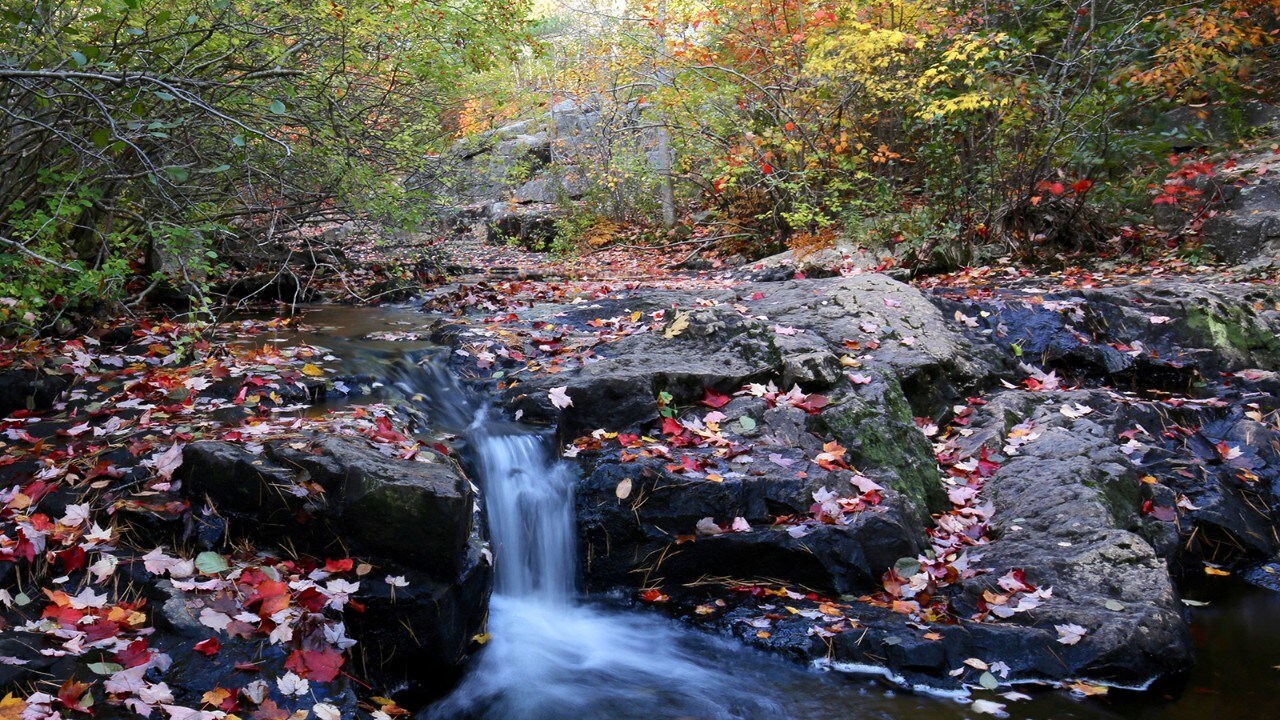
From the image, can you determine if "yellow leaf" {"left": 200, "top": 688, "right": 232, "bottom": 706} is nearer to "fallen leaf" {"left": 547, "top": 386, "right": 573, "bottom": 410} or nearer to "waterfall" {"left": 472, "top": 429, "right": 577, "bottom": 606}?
"waterfall" {"left": 472, "top": 429, "right": 577, "bottom": 606}

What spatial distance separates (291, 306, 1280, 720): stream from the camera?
336cm

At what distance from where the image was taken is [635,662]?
382 centimetres

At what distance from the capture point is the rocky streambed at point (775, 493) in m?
3.29

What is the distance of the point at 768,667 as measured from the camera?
12.0 ft

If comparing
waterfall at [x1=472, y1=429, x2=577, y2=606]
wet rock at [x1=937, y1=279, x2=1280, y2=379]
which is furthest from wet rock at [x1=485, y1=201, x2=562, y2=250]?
waterfall at [x1=472, y1=429, x2=577, y2=606]

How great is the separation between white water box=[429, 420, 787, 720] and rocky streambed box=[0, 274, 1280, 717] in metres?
0.13

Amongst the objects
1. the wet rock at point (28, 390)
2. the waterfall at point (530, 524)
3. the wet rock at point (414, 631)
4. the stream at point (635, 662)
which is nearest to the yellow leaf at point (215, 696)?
the wet rock at point (414, 631)

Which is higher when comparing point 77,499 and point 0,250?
point 0,250

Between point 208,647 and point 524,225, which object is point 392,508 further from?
point 524,225

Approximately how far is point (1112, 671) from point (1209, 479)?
2.39 metres

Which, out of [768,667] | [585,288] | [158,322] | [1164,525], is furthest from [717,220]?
[768,667]

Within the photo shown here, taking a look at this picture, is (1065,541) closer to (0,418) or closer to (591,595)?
(591,595)

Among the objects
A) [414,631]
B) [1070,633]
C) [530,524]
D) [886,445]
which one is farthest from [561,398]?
[1070,633]

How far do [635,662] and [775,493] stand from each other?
1186mm
